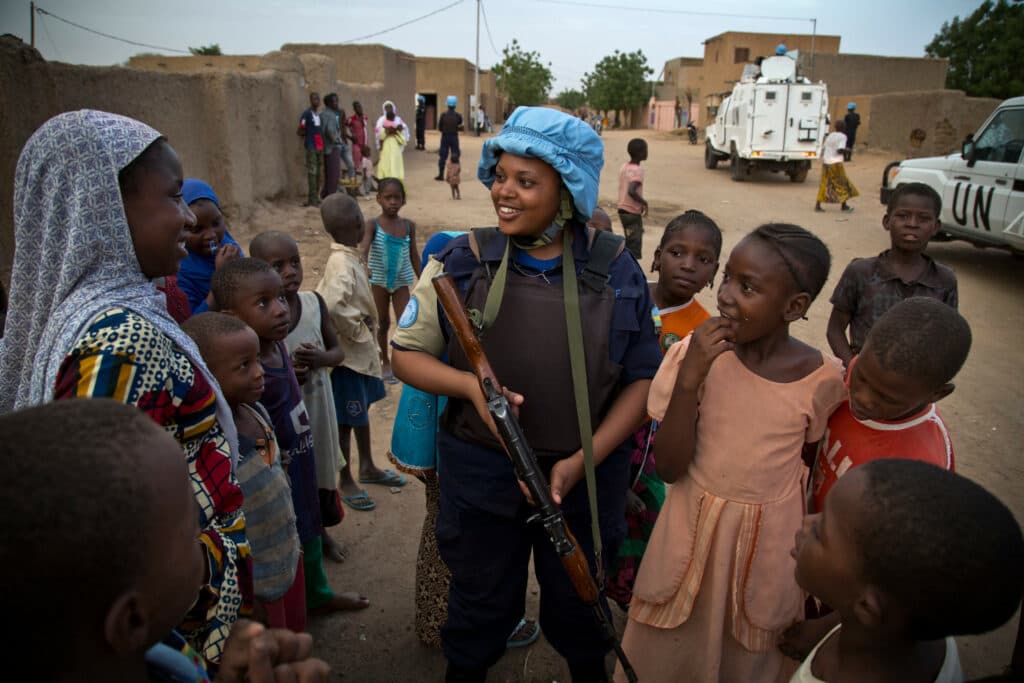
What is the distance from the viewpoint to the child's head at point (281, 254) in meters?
2.72

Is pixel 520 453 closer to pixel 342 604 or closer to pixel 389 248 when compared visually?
pixel 342 604

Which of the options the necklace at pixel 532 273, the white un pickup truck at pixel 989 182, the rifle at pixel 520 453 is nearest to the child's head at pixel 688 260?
the necklace at pixel 532 273

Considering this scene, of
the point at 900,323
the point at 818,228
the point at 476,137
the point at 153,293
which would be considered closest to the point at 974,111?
the point at 818,228

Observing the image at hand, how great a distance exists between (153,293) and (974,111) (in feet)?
78.7

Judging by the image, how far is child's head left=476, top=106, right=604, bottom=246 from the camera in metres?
1.70

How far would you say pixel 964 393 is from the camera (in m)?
5.09

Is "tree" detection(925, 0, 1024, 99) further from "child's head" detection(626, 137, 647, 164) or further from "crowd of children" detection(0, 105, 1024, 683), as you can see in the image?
"crowd of children" detection(0, 105, 1024, 683)

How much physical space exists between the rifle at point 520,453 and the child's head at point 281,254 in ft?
4.08

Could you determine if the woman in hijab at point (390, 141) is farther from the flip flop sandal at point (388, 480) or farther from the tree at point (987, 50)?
the tree at point (987, 50)

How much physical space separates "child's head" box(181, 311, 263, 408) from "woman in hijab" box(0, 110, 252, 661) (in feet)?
1.28

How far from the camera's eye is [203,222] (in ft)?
9.21

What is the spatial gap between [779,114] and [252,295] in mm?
16185

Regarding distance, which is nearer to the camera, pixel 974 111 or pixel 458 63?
pixel 974 111

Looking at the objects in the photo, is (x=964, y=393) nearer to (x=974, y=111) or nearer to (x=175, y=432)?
(x=175, y=432)
